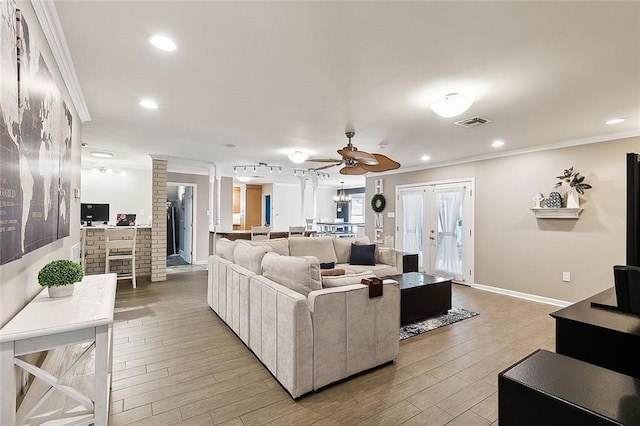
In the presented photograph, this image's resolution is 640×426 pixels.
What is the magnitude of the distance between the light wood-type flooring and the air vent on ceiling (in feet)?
8.11

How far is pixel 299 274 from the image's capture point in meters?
2.39

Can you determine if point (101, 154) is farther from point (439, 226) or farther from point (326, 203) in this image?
point (326, 203)

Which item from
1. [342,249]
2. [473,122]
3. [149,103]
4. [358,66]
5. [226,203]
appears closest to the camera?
[358,66]

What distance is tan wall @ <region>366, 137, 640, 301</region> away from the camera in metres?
3.98

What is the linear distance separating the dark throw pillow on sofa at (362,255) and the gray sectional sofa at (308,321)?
2.25 m

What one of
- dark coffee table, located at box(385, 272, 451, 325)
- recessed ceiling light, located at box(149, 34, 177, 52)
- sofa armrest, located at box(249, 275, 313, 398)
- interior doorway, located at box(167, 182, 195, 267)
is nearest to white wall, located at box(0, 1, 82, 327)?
recessed ceiling light, located at box(149, 34, 177, 52)

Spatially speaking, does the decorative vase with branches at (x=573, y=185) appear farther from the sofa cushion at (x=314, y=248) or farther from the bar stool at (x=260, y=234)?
the bar stool at (x=260, y=234)

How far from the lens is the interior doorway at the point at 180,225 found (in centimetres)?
792

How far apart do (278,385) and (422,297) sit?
2197 mm

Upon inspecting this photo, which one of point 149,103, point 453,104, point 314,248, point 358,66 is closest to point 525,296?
point 314,248

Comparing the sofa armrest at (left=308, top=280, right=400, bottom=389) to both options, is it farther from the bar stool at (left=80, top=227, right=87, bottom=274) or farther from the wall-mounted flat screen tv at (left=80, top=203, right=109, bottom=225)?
the wall-mounted flat screen tv at (left=80, top=203, right=109, bottom=225)

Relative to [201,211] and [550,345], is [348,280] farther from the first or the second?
[201,211]

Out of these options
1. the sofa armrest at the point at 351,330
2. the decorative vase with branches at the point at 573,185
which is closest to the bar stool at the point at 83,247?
the sofa armrest at the point at 351,330

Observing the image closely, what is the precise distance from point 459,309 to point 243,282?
3127 millimetres
